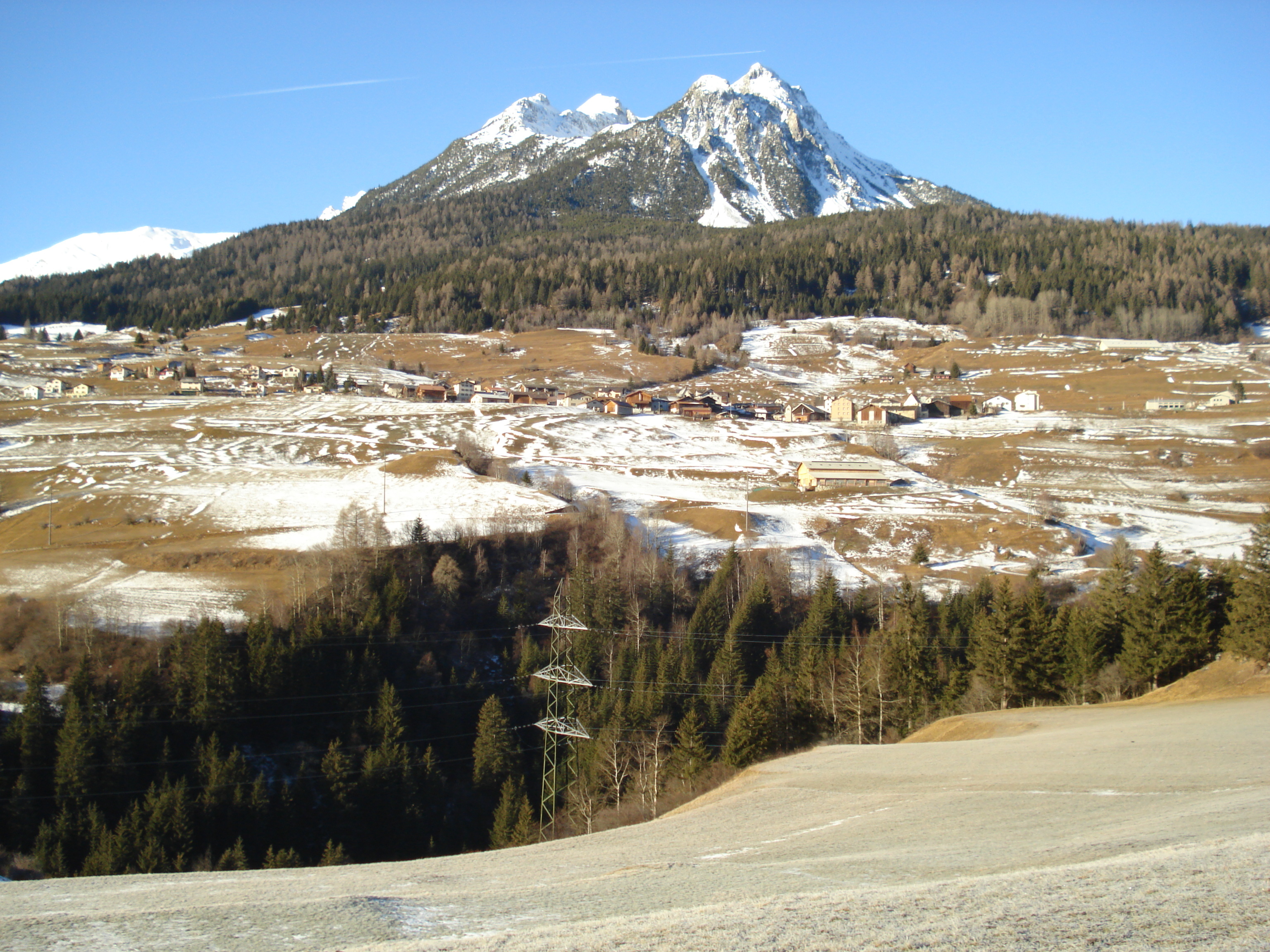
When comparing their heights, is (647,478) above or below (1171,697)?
above

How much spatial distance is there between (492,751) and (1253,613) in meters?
34.4

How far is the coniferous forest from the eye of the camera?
116ft

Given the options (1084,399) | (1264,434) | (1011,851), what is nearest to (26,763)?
(1011,851)

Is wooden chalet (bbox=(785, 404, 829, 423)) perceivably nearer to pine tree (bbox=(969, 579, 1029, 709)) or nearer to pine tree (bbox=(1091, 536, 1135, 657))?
pine tree (bbox=(1091, 536, 1135, 657))

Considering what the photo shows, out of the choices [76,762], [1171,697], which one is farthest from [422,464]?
[1171,697]

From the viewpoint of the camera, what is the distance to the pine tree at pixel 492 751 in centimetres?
4444

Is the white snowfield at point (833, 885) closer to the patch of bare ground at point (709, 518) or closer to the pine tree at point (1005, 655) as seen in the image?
the pine tree at point (1005, 655)

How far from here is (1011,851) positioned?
38.7 ft

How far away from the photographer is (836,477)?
91.6m

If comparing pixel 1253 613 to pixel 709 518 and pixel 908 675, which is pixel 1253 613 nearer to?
pixel 908 675

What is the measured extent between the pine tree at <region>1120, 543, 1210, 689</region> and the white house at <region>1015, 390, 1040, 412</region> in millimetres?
102704

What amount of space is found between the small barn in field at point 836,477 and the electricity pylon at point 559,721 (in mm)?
42724

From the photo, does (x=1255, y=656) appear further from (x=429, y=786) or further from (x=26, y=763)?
(x=26, y=763)

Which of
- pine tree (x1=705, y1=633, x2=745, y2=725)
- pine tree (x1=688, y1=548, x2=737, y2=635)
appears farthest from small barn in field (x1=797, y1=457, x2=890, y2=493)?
pine tree (x1=705, y1=633, x2=745, y2=725)
